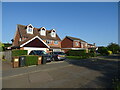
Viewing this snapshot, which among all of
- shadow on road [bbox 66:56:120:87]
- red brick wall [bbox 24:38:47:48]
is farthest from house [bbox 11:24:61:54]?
shadow on road [bbox 66:56:120:87]

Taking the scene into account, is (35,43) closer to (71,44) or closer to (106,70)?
(106,70)

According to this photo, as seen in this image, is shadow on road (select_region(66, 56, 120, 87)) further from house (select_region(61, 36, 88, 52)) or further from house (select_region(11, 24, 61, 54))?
house (select_region(61, 36, 88, 52))

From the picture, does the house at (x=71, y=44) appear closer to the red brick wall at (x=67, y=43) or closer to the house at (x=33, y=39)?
the red brick wall at (x=67, y=43)

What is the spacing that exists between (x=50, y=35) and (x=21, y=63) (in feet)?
75.5

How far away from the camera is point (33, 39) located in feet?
70.2

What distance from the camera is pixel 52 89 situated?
555 centimetres

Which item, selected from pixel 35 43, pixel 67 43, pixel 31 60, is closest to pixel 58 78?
pixel 31 60

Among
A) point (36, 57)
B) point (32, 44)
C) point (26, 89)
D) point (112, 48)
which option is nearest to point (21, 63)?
point (36, 57)

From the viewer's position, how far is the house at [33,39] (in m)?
21.2

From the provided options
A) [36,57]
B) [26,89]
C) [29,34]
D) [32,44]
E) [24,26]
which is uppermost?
[24,26]

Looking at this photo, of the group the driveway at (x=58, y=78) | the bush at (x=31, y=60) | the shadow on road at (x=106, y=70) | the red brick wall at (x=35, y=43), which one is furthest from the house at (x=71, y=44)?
the driveway at (x=58, y=78)

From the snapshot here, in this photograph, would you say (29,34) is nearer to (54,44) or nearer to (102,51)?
(54,44)

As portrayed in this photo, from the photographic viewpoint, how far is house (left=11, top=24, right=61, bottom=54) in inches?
836

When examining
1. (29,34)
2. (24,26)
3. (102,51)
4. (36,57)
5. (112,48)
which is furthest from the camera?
(112,48)
